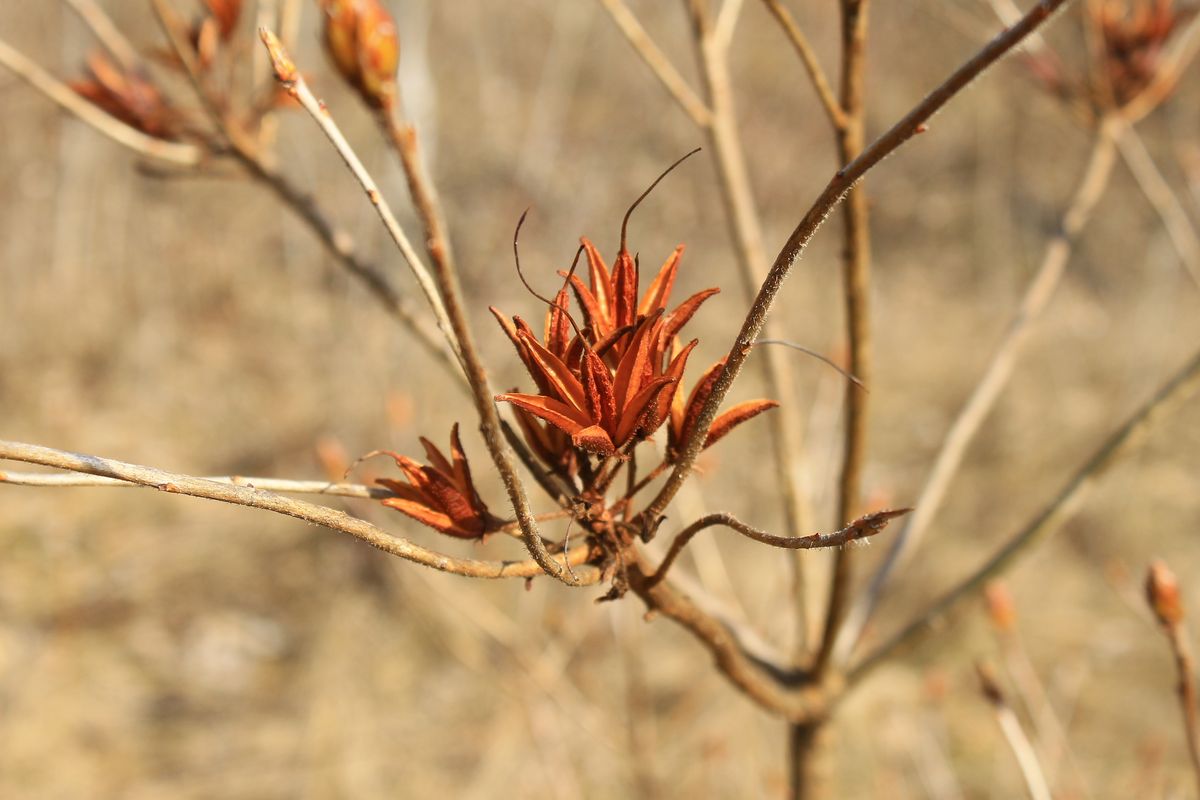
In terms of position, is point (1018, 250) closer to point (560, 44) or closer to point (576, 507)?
point (560, 44)

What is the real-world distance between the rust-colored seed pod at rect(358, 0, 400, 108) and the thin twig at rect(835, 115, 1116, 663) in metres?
1.03

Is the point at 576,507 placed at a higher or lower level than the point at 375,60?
lower

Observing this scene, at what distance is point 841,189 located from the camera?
438mm

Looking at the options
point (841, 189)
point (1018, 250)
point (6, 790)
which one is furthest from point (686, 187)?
point (841, 189)

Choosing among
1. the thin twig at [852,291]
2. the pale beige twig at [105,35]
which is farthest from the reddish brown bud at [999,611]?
the pale beige twig at [105,35]

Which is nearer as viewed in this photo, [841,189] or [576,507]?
[841,189]

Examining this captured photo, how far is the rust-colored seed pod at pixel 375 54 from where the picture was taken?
39cm

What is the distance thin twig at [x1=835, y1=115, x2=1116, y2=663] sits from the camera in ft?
4.13

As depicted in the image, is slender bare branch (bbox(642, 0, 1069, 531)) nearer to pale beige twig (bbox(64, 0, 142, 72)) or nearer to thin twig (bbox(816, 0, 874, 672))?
thin twig (bbox(816, 0, 874, 672))

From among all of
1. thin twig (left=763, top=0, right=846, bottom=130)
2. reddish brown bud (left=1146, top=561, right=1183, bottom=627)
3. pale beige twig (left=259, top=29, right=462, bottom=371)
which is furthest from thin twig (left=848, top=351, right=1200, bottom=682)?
pale beige twig (left=259, top=29, right=462, bottom=371)

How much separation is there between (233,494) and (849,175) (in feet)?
1.22

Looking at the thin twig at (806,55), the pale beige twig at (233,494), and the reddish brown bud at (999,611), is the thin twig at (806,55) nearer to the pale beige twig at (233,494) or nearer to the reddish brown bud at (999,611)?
the pale beige twig at (233,494)

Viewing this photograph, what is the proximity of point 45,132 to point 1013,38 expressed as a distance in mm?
5969

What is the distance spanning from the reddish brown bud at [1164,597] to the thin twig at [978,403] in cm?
37
